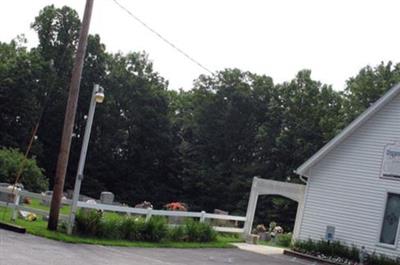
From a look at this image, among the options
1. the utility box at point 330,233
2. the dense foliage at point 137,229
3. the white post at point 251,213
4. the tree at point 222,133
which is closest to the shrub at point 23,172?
the white post at point 251,213

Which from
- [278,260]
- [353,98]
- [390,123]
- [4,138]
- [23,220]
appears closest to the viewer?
[23,220]

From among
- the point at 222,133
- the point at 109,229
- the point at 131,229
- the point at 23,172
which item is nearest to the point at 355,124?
the point at 131,229

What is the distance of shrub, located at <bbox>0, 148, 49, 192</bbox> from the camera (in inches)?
Answer: 1457

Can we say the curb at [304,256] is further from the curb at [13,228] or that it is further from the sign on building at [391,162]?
the curb at [13,228]

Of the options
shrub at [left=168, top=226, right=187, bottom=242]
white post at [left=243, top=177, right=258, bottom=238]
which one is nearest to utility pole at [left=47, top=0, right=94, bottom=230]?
shrub at [left=168, top=226, right=187, bottom=242]

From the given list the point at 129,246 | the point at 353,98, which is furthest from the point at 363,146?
the point at 353,98

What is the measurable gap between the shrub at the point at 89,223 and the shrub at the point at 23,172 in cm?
1987

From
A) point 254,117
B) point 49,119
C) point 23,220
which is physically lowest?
point 23,220

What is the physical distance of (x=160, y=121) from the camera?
6806cm

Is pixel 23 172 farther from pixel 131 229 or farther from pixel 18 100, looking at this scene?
pixel 18 100

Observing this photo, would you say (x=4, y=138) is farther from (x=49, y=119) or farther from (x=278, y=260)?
(x=278, y=260)

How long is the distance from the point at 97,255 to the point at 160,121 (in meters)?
53.9

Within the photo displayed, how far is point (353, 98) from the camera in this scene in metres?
55.0

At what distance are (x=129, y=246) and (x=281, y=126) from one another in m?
44.9
